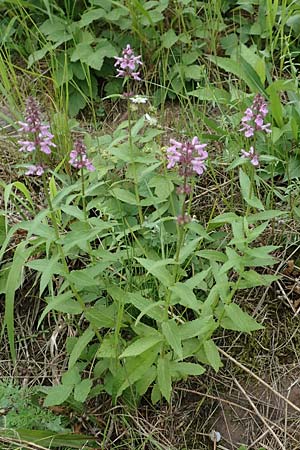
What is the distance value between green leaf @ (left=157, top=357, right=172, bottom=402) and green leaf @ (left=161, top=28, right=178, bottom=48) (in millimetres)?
1610

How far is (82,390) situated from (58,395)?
0.08m

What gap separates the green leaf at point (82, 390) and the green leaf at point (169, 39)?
1635 millimetres

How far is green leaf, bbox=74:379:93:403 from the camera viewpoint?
195 cm

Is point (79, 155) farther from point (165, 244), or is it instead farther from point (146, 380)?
point (146, 380)

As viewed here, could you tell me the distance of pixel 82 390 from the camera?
1.98m

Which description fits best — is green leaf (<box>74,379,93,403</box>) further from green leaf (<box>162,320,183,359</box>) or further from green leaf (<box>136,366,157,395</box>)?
green leaf (<box>162,320,183,359</box>)

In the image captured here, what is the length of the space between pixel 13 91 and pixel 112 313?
1.34 metres

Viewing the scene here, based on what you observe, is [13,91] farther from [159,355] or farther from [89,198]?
[159,355]

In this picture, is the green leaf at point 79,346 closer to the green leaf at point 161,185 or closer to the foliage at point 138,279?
the foliage at point 138,279

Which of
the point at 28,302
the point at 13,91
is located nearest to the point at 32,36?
the point at 13,91

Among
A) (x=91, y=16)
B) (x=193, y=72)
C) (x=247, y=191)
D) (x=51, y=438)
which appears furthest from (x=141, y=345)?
(x=91, y=16)

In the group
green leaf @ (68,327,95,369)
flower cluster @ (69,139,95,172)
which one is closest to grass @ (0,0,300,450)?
green leaf @ (68,327,95,369)

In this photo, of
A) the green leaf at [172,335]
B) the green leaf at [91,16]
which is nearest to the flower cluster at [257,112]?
the green leaf at [172,335]

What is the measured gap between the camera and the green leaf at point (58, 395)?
6.45ft
